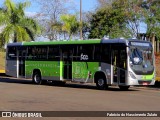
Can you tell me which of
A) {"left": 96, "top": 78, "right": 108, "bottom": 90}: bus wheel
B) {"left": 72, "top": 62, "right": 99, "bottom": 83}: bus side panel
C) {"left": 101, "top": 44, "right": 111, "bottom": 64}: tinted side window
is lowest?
{"left": 96, "top": 78, "right": 108, "bottom": 90}: bus wheel

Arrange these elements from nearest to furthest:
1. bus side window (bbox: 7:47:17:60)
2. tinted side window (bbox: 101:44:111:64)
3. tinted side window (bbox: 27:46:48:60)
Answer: tinted side window (bbox: 101:44:111:64)
tinted side window (bbox: 27:46:48:60)
bus side window (bbox: 7:47:17:60)

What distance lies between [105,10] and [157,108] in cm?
2882

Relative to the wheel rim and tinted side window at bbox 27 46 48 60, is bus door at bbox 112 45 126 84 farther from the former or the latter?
tinted side window at bbox 27 46 48 60

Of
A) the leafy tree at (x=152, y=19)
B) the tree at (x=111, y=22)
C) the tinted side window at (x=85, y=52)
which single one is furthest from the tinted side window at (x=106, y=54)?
the tree at (x=111, y=22)

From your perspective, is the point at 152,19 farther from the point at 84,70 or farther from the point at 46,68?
the point at 84,70

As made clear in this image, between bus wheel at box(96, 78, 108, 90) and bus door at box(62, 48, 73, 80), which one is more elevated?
bus door at box(62, 48, 73, 80)

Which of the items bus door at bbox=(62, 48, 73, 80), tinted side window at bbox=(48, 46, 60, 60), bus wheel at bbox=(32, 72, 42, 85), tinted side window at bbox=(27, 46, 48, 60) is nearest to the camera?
bus door at bbox=(62, 48, 73, 80)

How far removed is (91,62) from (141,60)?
9.76 ft

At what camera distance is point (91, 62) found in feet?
76.4

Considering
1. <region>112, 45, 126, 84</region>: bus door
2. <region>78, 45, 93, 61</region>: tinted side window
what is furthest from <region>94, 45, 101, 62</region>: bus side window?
<region>112, 45, 126, 84</region>: bus door

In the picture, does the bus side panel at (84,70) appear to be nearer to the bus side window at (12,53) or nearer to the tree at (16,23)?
the bus side window at (12,53)

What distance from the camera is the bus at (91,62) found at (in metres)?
21.7

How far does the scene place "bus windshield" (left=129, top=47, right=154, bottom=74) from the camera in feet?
70.7

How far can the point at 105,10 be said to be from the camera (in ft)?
137
